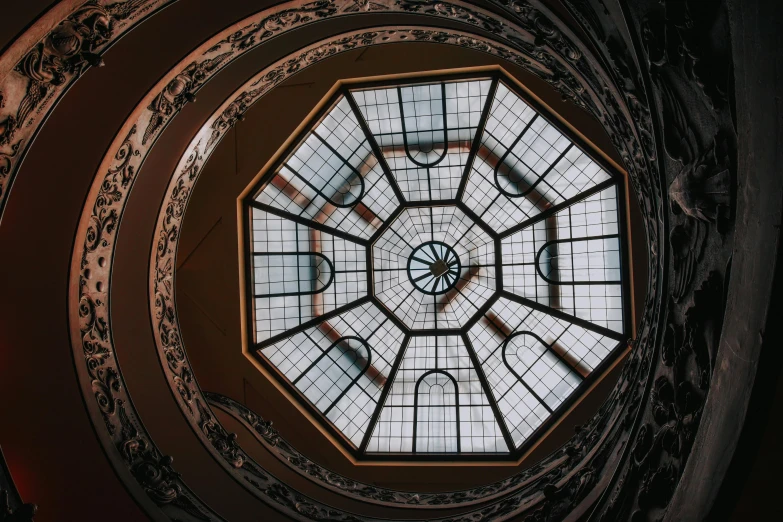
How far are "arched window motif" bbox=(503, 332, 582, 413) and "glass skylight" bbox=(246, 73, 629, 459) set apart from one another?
0.04 m

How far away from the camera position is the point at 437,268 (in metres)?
16.7

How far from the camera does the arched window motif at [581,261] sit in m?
14.4

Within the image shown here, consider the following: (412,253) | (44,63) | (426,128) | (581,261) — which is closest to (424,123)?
(426,128)

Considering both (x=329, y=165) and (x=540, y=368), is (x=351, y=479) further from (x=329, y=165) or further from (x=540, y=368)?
(x=329, y=165)

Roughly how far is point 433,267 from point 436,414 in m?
4.40

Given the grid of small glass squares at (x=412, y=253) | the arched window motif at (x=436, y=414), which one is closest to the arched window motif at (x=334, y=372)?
the grid of small glass squares at (x=412, y=253)

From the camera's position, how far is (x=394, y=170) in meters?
16.2

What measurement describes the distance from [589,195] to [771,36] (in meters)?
12.3

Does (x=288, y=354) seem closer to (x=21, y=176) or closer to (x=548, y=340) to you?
(x=548, y=340)

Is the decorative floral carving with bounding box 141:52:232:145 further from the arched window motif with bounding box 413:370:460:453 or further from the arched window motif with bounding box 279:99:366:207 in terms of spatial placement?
the arched window motif with bounding box 413:370:460:453

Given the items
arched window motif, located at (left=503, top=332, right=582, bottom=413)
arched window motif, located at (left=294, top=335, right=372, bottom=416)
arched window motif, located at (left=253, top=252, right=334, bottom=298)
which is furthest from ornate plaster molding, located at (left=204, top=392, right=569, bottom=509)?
arched window motif, located at (left=503, top=332, right=582, bottom=413)

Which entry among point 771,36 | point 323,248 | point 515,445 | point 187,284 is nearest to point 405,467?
point 515,445

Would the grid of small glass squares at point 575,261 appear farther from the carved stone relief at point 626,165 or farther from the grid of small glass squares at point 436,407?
the carved stone relief at point 626,165

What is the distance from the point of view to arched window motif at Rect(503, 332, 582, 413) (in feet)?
48.6
